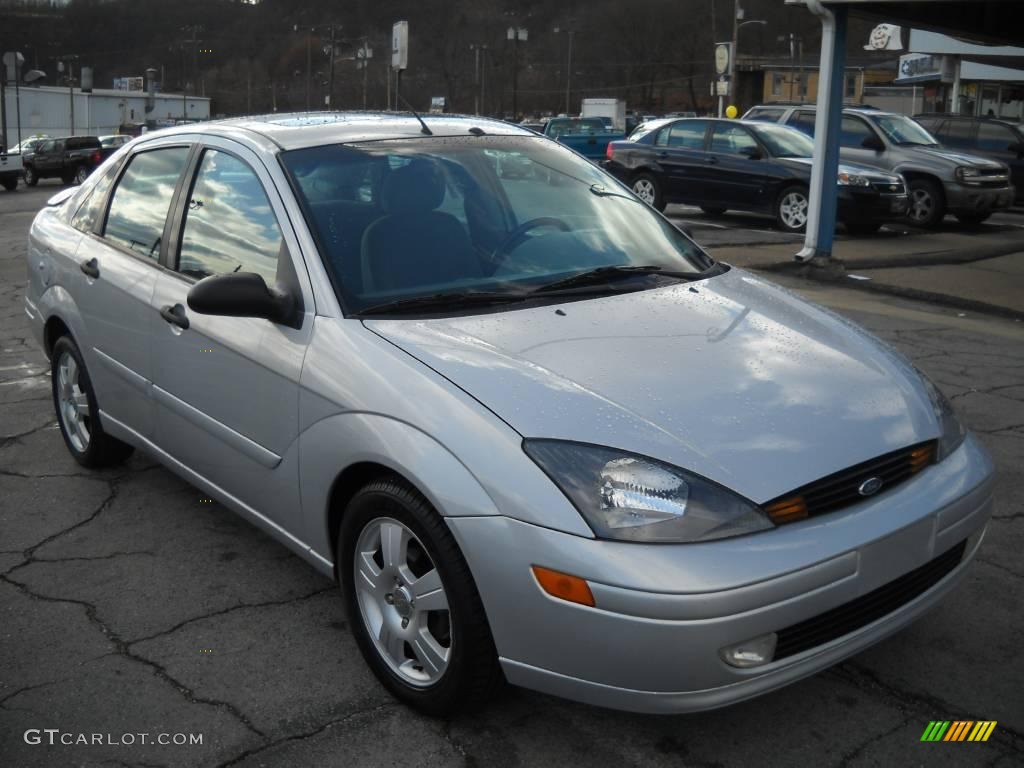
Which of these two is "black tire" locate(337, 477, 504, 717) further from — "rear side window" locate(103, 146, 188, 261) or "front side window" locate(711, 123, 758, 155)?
"front side window" locate(711, 123, 758, 155)

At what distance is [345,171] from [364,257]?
0.41 meters

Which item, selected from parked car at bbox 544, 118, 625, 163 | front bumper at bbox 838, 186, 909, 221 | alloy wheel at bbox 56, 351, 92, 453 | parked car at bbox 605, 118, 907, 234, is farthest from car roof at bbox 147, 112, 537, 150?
parked car at bbox 544, 118, 625, 163

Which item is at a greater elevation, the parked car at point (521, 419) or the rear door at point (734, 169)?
the rear door at point (734, 169)

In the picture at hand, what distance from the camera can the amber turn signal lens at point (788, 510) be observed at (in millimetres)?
2521

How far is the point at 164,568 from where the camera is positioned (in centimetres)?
398

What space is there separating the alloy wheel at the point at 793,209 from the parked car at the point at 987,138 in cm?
571

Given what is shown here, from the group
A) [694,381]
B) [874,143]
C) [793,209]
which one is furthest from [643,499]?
[874,143]

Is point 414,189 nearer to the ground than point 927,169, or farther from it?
nearer to the ground

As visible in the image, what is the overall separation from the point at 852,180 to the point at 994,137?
6564mm

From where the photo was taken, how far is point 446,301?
3283 millimetres

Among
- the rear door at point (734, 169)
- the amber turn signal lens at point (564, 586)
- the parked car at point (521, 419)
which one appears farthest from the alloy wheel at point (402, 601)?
the rear door at point (734, 169)

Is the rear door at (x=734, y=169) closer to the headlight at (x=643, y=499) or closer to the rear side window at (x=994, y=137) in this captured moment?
the rear side window at (x=994, y=137)

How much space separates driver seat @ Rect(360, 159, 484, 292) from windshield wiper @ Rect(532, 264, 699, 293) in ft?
0.84
